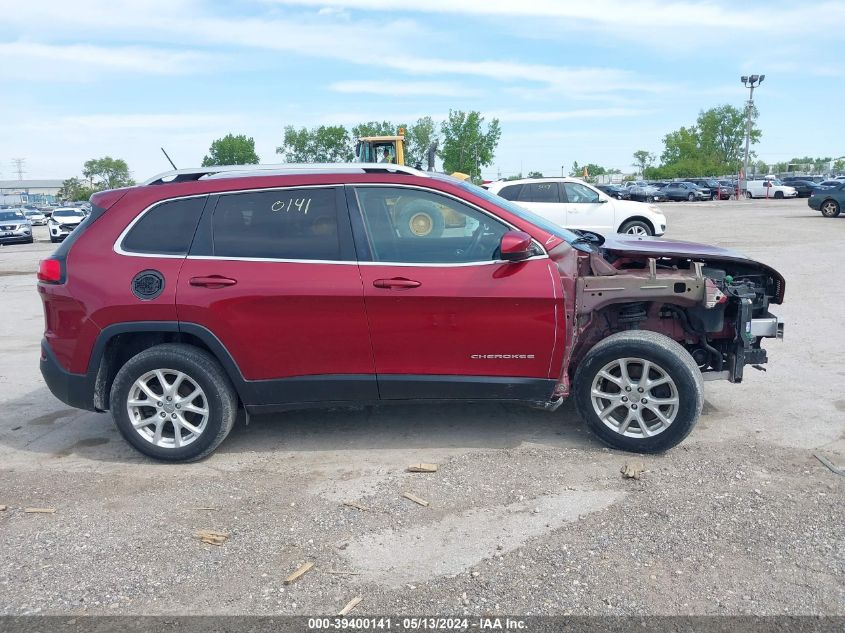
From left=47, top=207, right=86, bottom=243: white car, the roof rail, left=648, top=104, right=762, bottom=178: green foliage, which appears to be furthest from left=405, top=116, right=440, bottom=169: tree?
the roof rail

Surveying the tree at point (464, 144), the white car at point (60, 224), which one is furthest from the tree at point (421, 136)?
the white car at point (60, 224)

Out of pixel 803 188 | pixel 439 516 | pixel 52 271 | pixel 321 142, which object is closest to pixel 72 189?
pixel 321 142

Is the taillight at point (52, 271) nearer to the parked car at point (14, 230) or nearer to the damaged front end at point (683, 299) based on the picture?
the damaged front end at point (683, 299)

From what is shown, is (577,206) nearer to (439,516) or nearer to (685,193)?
(439,516)

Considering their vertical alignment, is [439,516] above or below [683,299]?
below

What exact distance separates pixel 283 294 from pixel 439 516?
1690 mm

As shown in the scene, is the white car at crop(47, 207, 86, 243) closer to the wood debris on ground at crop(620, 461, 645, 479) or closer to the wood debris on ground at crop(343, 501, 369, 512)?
the wood debris on ground at crop(343, 501, 369, 512)

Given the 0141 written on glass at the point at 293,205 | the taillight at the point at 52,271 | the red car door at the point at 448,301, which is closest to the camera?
the red car door at the point at 448,301

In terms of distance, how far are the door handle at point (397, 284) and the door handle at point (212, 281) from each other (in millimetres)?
940

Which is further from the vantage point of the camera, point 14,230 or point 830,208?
point 14,230

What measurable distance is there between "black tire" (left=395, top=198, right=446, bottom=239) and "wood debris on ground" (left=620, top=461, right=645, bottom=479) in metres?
1.85

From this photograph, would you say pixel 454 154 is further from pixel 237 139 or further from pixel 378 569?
pixel 378 569

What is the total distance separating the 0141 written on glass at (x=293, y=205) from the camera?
500 centimetres

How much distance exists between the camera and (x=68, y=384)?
5152 mm
